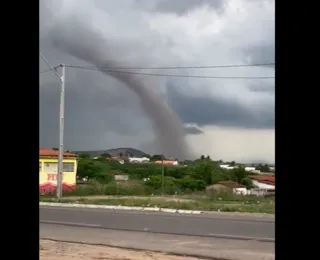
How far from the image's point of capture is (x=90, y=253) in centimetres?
830

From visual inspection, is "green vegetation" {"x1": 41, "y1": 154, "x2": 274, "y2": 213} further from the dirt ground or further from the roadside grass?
the dirt ground

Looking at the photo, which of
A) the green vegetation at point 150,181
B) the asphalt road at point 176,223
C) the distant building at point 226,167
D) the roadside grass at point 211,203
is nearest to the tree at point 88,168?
the green vegetation at point 150,181

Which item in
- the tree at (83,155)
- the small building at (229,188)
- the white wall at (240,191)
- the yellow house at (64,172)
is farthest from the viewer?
the tree at (83,155)

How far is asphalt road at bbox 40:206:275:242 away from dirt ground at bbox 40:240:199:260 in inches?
112

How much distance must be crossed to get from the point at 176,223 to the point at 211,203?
6622 millimetres

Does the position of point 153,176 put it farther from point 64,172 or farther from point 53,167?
point 53,167

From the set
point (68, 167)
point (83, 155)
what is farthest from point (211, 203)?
point (83, 155)

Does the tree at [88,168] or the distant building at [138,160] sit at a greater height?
the distant building at [138,160]

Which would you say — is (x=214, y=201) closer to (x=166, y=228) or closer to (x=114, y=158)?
(x=114, y=158)

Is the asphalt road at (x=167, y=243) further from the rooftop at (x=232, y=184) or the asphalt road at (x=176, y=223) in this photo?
the rooftop at (x=232, y=184)

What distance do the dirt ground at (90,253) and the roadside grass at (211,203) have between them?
346 inches

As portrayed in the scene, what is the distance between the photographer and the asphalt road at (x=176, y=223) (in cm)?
1139
